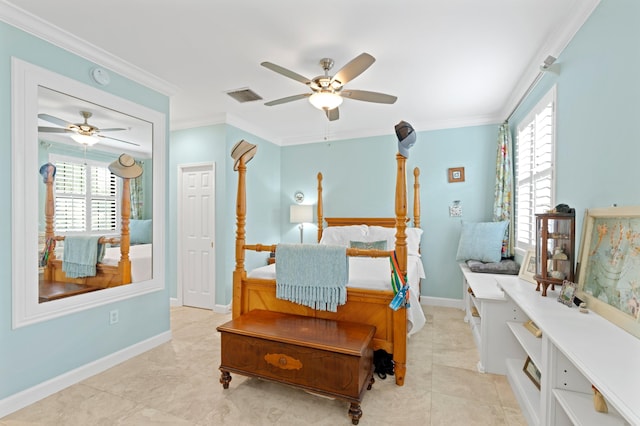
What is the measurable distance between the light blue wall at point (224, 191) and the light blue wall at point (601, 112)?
367cm

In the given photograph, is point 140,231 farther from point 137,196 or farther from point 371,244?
point 371,244

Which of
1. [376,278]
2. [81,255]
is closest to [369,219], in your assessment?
[376,278]

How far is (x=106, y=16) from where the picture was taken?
2.11 meters

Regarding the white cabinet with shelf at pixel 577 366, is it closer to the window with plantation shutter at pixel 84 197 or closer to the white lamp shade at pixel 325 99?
the white lamp shade at pixel 325 99

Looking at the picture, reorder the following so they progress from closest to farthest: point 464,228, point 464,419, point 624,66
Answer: point 624,66 < point 464,419 < point 464,228

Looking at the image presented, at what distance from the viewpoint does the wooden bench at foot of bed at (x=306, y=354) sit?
190 centimetres

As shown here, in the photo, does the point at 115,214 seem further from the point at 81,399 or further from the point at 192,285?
the point at 192,285

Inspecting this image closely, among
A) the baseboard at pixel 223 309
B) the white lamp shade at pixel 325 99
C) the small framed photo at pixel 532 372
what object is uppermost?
the white lamp shade at pixel 325 99

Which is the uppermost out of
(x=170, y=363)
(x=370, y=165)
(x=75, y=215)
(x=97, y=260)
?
(x=370, y=165)

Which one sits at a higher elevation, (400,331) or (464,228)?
(464,228)

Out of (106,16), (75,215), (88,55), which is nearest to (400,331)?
(75,215)

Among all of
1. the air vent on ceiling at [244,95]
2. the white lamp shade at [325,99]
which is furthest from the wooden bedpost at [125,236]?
the white lamp shade at [325,99]

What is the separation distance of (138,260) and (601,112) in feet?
12.6

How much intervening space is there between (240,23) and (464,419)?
3155mm
